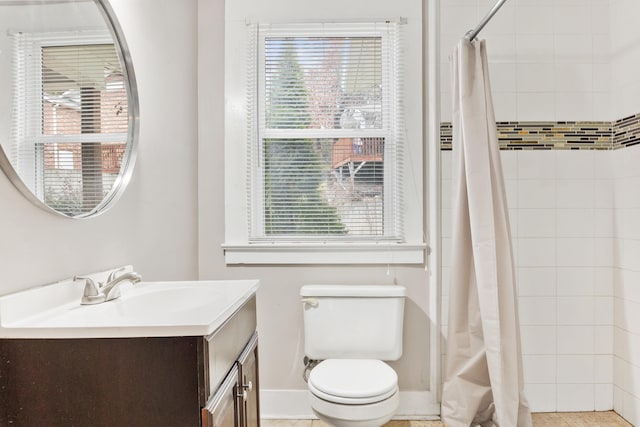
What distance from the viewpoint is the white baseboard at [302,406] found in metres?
2.12

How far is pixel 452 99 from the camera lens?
1.96 m

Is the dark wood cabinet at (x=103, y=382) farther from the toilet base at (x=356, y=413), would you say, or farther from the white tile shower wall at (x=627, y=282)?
the white tile shower wall at (x=627, y=282)

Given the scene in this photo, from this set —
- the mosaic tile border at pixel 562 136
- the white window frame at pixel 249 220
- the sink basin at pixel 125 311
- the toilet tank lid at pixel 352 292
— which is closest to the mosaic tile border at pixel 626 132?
the mosaic tile border at pixel 562 136

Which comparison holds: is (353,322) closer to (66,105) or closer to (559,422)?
(559,422)

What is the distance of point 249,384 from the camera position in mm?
1317

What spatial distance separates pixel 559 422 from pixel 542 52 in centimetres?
192

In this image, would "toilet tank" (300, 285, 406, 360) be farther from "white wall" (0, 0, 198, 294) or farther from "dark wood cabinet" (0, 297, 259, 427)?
"dark wood cabinet" (0, 297, 259, 427)

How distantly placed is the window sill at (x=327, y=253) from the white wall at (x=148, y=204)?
0.95ft

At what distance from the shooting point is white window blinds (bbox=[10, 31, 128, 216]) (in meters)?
1.03

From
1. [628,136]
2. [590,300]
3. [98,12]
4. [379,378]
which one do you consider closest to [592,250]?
[590,300]

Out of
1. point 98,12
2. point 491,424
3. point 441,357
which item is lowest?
point 491,424

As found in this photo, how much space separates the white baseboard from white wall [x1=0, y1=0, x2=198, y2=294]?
2.65 feet

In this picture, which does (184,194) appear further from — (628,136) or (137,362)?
(628,136)

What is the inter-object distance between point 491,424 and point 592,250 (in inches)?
41.5
